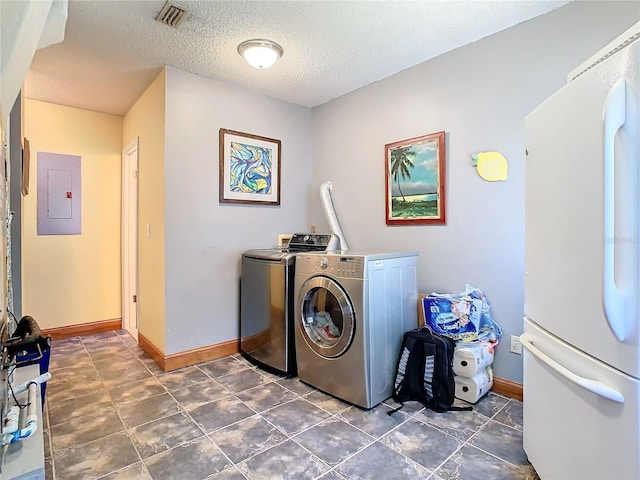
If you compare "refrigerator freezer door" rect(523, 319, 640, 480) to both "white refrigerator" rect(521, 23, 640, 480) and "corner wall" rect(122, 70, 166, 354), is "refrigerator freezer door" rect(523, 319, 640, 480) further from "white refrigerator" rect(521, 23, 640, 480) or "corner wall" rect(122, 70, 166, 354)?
"corner wall" rect(122, 70, 166, 354)

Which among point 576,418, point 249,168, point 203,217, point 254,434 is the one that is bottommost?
point 254,434

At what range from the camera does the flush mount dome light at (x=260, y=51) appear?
2344mm

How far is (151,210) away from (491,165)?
8.90 ft

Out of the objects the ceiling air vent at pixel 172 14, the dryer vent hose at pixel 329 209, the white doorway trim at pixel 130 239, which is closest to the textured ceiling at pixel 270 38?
the ceiling air vent at pixel 172 14

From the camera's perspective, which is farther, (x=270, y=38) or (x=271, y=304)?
(x=271, y=304)

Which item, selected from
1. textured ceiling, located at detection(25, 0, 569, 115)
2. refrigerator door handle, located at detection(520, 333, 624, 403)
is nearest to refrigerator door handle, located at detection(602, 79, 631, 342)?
refrigerator door handle, located at detection(520, 333, 624, 403)

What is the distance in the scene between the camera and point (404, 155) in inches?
110

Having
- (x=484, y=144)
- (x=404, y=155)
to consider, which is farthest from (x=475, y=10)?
(x=404, y=155)

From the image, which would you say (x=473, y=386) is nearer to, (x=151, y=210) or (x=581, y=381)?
(x=581, y=381)

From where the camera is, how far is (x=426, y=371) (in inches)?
83.8

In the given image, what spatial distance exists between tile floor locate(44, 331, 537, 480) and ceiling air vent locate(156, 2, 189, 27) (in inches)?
93.2

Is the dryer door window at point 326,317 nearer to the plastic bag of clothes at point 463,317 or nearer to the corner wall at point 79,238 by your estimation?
the plastic bag of clothes at point 463,317

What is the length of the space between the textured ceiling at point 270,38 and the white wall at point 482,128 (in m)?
0.15

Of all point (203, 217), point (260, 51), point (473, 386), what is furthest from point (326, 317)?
point (260, 51)
